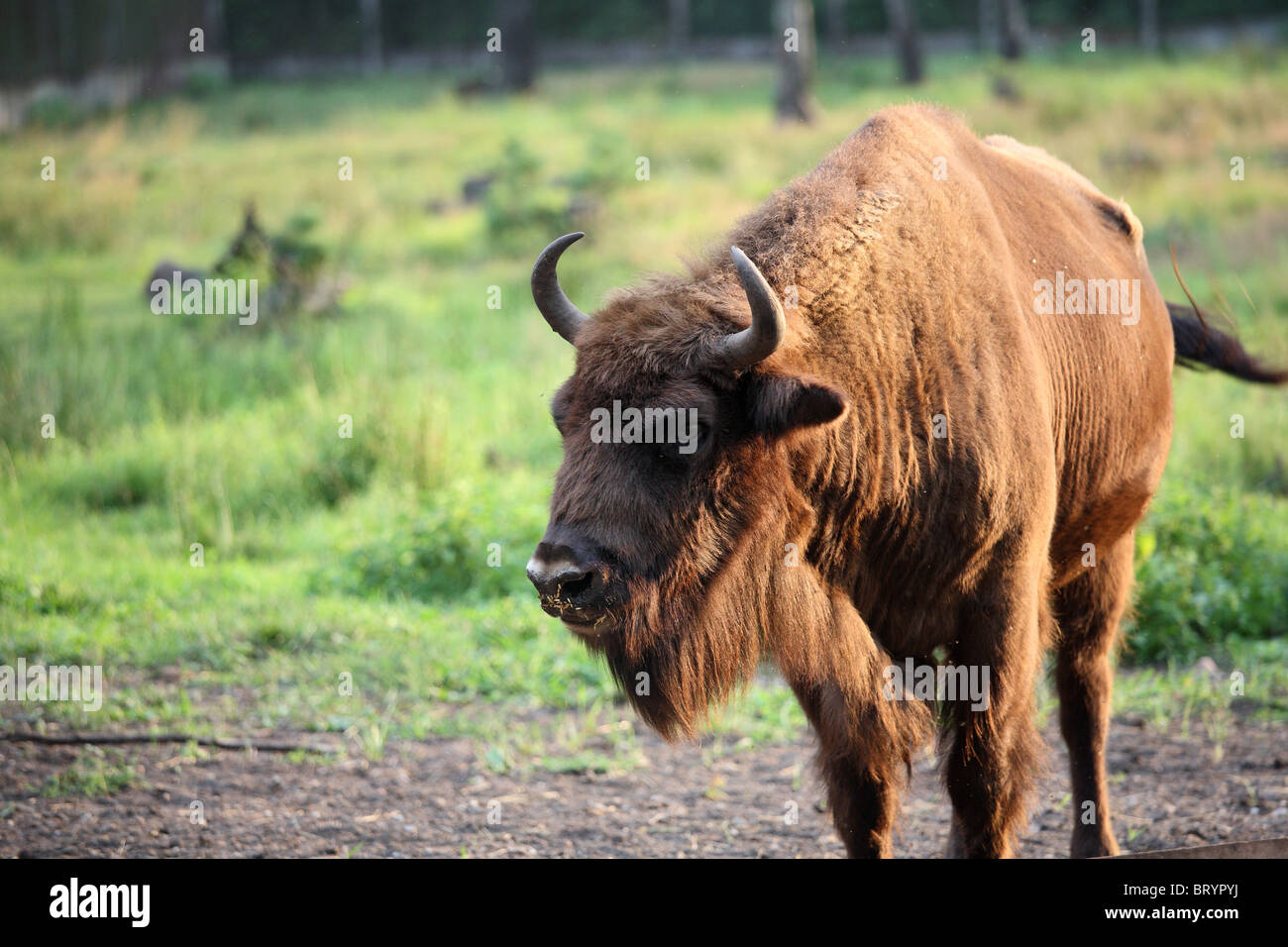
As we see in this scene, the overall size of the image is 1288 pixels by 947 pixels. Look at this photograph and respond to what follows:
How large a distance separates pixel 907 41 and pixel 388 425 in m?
20.7

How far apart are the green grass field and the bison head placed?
70cm

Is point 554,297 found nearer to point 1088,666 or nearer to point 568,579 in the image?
point 568,579

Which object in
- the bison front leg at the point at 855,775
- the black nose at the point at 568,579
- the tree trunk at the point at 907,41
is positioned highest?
the tree trunk at the point at 907,41

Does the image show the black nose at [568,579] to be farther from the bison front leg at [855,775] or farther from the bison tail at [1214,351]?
the bison tail at [1214,351]

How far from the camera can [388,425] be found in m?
9.46

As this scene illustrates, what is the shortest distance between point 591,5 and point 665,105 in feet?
31.2

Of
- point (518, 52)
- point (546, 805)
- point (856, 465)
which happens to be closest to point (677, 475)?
point (856, 465)

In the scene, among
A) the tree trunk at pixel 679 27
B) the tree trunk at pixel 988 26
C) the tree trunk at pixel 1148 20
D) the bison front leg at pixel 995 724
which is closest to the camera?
the bison front leg at pixel 995 724

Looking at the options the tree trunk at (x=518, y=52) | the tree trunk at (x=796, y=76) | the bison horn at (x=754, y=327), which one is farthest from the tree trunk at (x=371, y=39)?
the bison horn at (x=754, y=327)

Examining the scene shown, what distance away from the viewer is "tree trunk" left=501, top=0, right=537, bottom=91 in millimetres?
28359

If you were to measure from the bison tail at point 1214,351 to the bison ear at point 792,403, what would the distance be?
10.3 ft

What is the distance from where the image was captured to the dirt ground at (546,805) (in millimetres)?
5129

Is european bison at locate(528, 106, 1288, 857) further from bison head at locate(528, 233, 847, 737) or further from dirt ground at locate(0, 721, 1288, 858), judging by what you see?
dirt ground at locate(0, 721, 1288, 858)
